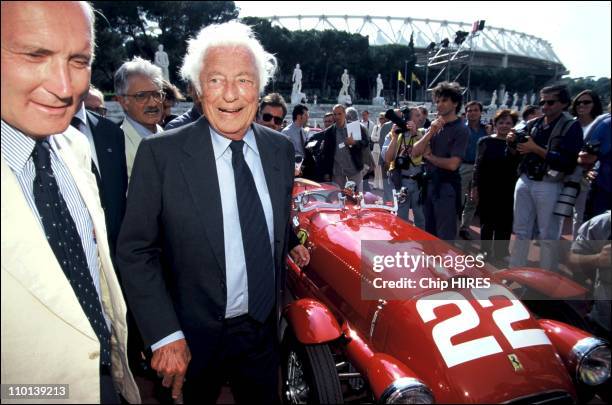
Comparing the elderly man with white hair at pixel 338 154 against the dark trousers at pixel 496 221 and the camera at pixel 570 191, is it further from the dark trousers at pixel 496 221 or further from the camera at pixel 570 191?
the camera at pixel 570 191

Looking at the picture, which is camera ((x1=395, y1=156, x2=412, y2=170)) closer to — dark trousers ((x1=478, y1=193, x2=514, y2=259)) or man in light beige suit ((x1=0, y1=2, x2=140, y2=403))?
dark trousers ((x1=478, y1=193, x2=514, y2=259))

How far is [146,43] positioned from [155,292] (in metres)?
53.5

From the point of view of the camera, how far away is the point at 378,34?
12712 centimetres

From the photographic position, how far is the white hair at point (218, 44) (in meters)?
1.75

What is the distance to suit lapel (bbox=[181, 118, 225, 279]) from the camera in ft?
5.42

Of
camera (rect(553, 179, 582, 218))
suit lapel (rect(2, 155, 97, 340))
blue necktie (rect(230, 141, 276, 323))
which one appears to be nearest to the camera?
suit lapel (rect(2, 155, 97, 340))

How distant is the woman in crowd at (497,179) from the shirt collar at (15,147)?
5542 millimetres

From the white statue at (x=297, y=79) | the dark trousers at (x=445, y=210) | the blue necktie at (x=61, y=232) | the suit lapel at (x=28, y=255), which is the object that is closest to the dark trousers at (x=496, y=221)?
the dark trousers at (x=445, y=210)

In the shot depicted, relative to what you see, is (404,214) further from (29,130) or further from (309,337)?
(29,130)

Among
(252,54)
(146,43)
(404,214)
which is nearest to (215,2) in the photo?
(146,43)

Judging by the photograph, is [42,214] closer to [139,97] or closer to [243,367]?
[243,367]

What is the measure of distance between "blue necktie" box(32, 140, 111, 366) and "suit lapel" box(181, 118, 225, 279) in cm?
48

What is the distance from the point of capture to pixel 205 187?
168 centimetres

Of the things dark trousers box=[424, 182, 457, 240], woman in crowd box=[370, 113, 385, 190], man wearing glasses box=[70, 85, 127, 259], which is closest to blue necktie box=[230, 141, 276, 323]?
man wearing glasses box=[70, 85, 127, 259]
